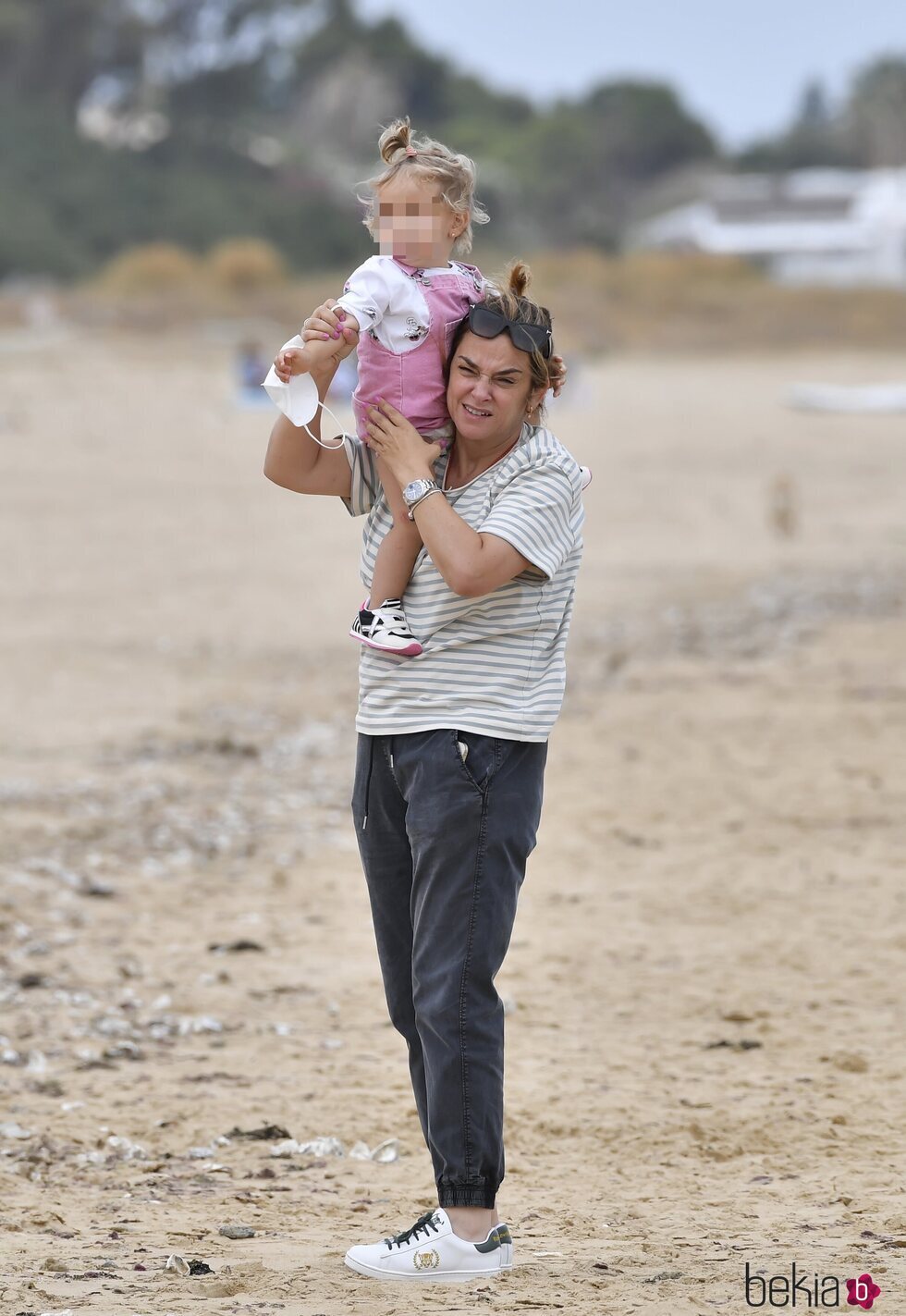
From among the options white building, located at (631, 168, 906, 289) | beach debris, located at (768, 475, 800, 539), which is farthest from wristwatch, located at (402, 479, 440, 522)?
white building, located at (631, 168, 906, 289)

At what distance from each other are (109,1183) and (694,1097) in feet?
5.21

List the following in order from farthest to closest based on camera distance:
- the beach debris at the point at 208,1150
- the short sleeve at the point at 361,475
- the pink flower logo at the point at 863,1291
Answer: the beach debris at the point at 208,1150 < the short sleeve at the point at 361,475 < the pink flower logo at the point at 863,1291

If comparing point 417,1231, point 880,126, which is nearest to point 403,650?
point 417,1231

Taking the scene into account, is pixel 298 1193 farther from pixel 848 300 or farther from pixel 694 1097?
pixel 848 300

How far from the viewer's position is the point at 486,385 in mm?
3045

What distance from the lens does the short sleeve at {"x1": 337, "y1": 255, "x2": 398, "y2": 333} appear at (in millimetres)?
3006

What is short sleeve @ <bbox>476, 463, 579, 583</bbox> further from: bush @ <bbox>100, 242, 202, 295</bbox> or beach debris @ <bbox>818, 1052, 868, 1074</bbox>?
bush @ <bbox>100, 242, 202, 295</bbox>

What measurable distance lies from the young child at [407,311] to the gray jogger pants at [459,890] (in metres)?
0.24

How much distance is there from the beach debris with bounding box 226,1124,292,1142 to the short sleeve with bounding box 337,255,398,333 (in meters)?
2.24

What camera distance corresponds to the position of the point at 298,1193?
3912 mm

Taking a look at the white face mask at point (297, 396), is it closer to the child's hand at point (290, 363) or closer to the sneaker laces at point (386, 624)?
the child's hand at point (290, 363)

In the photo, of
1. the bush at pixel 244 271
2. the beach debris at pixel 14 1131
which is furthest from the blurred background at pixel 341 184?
the beach debris at pixel 14 1131

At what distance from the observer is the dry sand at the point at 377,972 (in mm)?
3516

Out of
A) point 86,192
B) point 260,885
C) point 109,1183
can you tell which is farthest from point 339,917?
point 86,192
